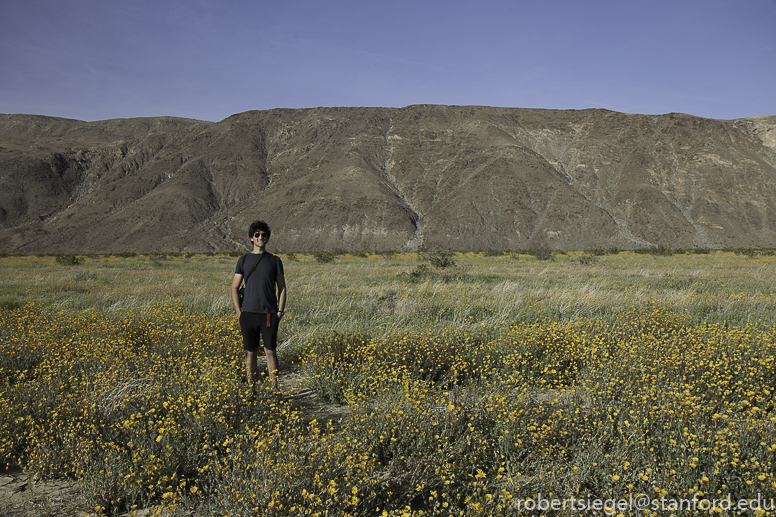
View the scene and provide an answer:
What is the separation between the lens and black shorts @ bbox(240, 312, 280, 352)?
451 cm

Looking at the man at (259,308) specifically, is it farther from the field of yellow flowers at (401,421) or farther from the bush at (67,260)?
the bush at (67,260)

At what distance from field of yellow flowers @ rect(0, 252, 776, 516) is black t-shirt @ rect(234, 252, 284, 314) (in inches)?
28.9

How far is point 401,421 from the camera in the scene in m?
3.23

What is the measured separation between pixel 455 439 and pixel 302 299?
7.31 m

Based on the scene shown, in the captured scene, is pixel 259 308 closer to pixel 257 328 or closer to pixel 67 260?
pixel 257 328

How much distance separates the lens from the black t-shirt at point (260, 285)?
14.8 feet

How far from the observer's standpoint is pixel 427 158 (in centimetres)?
9394

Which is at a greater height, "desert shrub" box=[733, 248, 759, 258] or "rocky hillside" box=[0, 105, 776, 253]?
"rocky hillside" box=[0, 105, 776, 253]

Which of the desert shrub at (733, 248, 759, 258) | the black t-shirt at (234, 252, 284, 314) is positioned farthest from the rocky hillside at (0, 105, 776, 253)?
the black t-shirt at (234, 252, 284, 314)

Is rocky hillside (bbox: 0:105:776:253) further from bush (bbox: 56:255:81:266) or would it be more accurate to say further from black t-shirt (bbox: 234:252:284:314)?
black t-shirt (bbox: 234:252:284:314)

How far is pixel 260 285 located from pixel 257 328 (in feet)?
1.62

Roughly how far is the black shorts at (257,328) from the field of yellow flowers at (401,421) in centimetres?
43

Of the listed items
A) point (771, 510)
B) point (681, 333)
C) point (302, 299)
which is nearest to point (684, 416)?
point (771, 510)

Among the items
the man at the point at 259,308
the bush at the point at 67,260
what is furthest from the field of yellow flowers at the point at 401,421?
the bush at the point at 67,260
